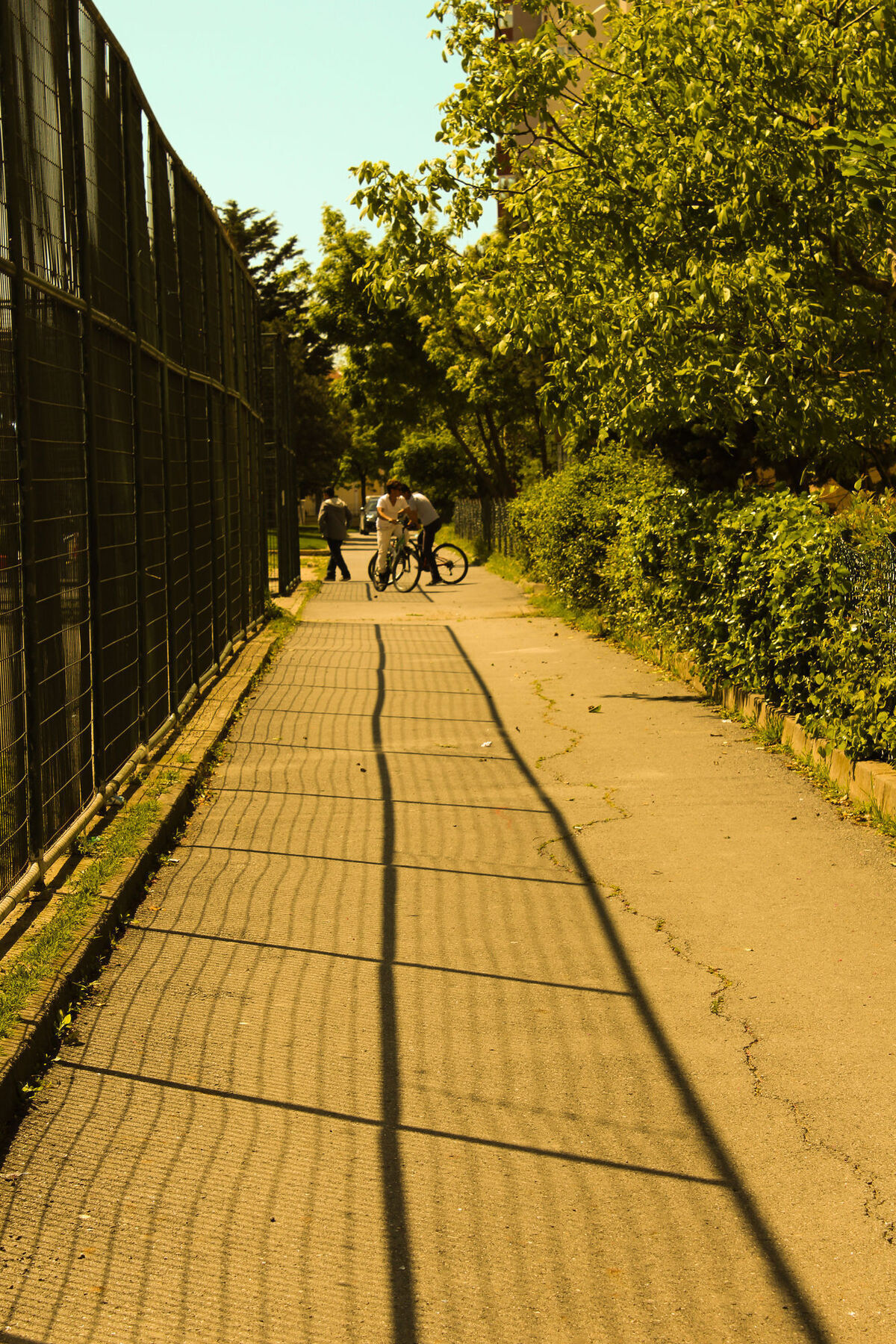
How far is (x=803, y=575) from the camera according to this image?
7.87 meters

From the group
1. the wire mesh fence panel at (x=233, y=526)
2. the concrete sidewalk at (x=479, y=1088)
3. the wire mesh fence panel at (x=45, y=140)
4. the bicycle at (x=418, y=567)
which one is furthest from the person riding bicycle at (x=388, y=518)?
the wire mesh fence panel at (x=45, y=140)

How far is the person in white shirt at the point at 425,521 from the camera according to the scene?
21.9 metres

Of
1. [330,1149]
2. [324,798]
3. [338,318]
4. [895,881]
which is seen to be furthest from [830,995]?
[338,318]

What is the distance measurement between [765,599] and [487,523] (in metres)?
26.3

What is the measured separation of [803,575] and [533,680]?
4013 mm

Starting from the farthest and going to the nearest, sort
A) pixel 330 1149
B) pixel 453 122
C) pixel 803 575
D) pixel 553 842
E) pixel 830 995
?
pixel 453 122
pixel 803 575
pixel 553 842
pixel 830 995
pixel 330 1149

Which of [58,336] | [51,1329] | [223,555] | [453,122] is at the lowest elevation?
[51,1329]

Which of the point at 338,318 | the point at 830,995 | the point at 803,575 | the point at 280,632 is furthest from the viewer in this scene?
the point at 338,318

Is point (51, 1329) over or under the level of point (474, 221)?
under

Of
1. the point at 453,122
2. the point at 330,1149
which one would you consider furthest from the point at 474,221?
the point at 330,1149

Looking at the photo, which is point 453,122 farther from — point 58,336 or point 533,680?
point 58,336

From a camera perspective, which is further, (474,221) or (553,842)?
(474,221)

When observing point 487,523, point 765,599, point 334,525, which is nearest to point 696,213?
point 765,599

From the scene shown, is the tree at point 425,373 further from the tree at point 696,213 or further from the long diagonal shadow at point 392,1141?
the long diagonal shadow at point 392,1141
